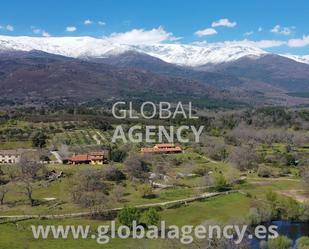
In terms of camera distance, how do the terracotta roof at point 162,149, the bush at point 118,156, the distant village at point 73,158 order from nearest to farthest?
the distant village at point 73,158
the bush at point 118,156
the terracotta roof at point 162,149

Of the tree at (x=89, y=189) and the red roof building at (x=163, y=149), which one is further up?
the red roof building at (x=163, y=149)

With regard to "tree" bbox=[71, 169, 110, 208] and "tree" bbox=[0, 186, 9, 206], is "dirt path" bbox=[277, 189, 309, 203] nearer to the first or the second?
"tree" bbox=[71, 169, 110, 208]

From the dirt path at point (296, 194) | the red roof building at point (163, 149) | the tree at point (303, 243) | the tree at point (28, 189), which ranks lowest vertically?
the dirt path at point (296, 194)

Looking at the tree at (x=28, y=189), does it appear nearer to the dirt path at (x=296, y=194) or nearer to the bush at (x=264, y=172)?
the dirt path at (x=296, y=194)

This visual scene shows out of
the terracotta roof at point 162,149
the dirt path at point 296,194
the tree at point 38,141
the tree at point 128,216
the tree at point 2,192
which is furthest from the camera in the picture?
the tree at point 38,141

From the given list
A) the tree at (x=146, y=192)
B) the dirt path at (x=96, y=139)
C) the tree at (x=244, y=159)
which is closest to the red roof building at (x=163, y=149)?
the tree at (x=244, y=159)

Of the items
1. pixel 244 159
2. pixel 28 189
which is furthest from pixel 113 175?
pixel 244 159

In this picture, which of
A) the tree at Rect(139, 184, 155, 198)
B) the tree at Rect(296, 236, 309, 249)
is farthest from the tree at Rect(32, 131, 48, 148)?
the tree at Rect(296, 236, 309, 249)

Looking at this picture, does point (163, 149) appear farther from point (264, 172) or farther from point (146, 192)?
point (146, 192)

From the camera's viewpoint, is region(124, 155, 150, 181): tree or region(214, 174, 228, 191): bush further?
region(124, 155, 150, 181): tree
